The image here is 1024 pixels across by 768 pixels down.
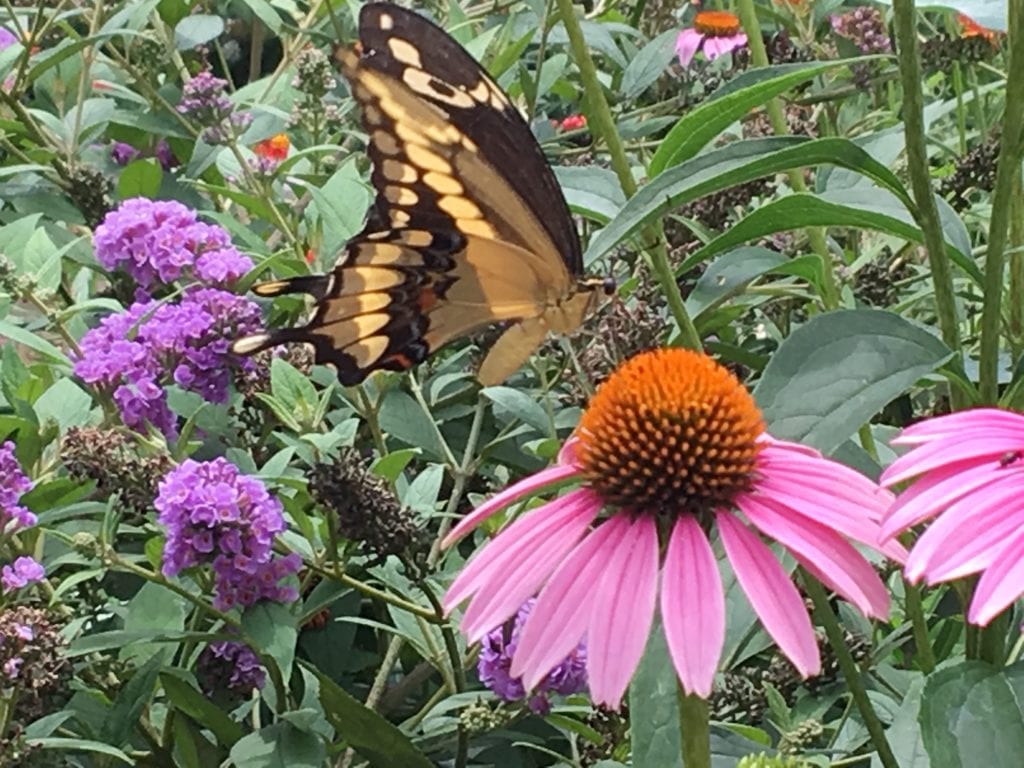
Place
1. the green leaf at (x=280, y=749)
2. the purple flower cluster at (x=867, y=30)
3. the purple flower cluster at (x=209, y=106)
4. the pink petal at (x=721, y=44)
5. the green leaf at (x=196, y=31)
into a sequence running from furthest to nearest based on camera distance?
the green leaf at (x=196, y=31)
the pink petal at (x=721, y=44)
the purple flower cluster at (x=867, y=30)
the purple flower cluster at (x=209, y=106)
the green leaf at (x=280, y=749)

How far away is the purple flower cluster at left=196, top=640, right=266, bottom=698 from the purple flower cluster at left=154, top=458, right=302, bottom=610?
111 mm

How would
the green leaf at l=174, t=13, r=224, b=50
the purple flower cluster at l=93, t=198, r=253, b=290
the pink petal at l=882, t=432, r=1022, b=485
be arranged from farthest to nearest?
the green leaf at l=174, t=13, r=224, b=50 < the purple flower cluster at l=93, t=198, r=253, b=290 < the pink petal at l=882, t=432, r=1022, b=485

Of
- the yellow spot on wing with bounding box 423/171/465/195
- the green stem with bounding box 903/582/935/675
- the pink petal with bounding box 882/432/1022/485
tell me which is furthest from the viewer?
the yellow spot on wing with bounding box 423/171/465/195

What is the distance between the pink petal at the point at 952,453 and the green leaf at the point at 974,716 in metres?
0.10

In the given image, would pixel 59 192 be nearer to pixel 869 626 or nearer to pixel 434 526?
pixel 434 526

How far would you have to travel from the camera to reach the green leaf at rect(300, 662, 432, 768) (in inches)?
43.4

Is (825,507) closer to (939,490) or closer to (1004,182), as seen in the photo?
(939,490)

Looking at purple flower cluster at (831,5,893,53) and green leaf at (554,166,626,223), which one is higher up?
green leaf at (554,166,626,223)

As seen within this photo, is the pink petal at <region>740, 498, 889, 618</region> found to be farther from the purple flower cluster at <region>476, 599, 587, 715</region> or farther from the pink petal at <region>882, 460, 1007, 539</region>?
the purple flower cluster at <region>476, 599, 587, 715</region>

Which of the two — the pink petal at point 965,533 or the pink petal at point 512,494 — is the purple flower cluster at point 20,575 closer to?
the pink petal at point 512,494

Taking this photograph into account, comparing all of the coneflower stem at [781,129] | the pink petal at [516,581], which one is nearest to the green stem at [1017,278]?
the coneflower stem at [781,129]

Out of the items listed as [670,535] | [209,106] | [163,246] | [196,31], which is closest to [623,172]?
[670,535]

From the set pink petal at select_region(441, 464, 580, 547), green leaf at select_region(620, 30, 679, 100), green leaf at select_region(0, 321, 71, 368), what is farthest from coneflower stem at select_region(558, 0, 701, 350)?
green leaf at select_region(620, 30, 679, 100)

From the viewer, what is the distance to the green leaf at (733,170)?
2.19ft
